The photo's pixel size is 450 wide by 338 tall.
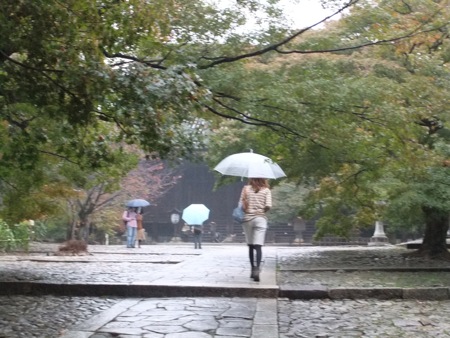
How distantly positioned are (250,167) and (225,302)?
399 cm

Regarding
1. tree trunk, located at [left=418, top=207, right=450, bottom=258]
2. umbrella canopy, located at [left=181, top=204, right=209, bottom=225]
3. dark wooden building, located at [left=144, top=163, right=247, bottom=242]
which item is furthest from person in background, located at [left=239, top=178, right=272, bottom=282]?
dark wooden building, located at [left=144, top=163, right=247, bottom=242]

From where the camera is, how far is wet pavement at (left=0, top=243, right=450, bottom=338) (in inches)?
279

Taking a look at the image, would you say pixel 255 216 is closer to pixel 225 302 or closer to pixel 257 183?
pixel 257 183

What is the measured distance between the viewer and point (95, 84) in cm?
677

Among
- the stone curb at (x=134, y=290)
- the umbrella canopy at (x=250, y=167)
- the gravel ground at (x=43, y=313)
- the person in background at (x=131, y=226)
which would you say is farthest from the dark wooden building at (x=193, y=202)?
the gravel ground at (x=43, y=313)

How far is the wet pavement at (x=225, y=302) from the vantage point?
7.09 m

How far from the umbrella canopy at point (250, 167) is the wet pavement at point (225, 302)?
2.05 m

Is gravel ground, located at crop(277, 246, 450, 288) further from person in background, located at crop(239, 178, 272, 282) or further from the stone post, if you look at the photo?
the stone post

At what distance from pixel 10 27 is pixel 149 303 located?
174 inches

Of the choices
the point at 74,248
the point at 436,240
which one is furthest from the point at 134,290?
the point at 74,248

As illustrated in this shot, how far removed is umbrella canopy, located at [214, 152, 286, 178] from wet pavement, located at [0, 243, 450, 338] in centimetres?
205

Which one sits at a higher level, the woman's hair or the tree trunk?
the woman's hair

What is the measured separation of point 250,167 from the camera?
40.9 ft

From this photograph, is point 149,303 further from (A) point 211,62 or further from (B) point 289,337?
(A) point 211,62
